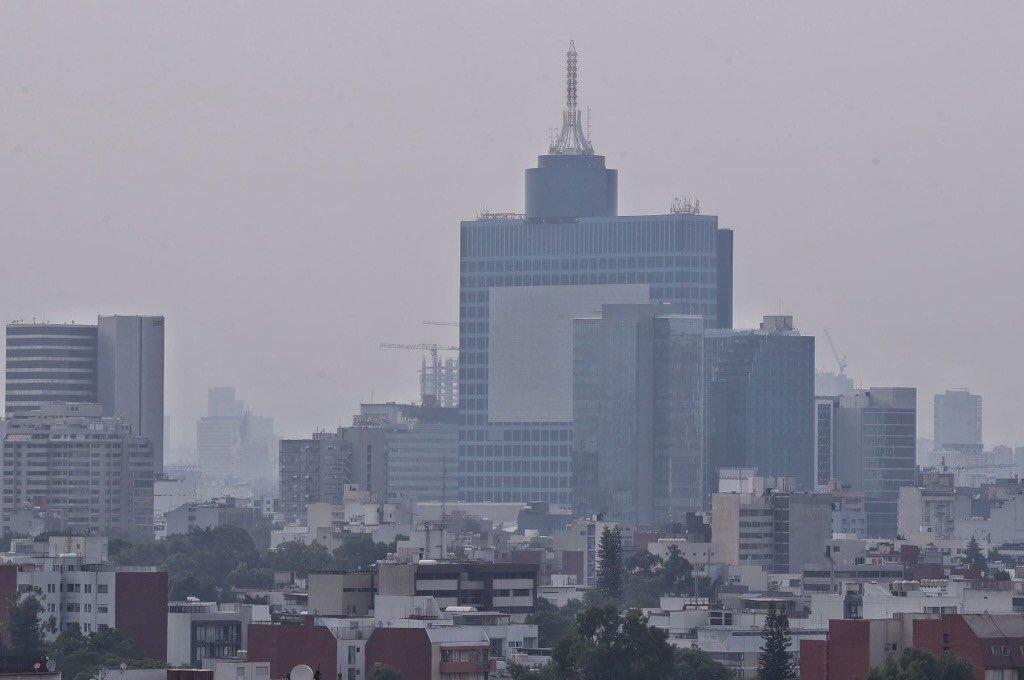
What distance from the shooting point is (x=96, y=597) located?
11275 cm

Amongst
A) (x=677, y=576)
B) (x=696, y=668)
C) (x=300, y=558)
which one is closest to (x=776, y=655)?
(x=696, y=668)

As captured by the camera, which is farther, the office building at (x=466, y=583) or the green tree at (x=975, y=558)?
the green tree at (x=975, y=558)

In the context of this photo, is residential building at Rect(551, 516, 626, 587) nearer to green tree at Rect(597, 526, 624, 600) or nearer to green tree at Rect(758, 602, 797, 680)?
green tree at Rect(597, 526, 624, 600)

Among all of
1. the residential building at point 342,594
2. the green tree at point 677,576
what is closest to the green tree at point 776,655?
the residential building at point 342,594

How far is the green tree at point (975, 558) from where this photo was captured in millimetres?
167575

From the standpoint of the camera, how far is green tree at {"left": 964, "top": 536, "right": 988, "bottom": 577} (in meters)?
168

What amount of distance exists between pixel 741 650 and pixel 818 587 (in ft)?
129

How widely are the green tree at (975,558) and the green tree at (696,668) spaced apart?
67114 millimetres

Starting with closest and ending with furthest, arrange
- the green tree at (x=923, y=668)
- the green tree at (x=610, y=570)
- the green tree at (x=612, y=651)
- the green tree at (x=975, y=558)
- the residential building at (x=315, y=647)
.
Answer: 1. the green tree at (x=923, y=668)
2. the residential building at (x=315, y=647)
3. the green tree at (x=612, y=651)
4. the green tree at (x=610, y=570)
5. the green tree at (x=975, y=558)

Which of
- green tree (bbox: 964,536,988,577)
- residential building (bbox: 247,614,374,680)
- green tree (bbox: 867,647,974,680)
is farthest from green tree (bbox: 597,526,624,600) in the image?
green tree (bbox: 867,647,974,680)

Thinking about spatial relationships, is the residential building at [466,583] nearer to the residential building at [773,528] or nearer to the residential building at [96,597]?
the residential building at [96,597]

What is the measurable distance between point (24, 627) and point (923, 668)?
36.7 m

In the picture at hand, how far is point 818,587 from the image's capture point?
145m

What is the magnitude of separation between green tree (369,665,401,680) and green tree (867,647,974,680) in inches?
504
